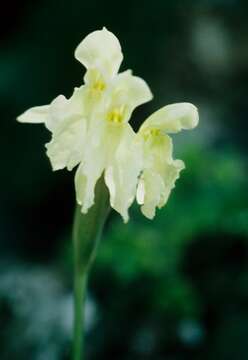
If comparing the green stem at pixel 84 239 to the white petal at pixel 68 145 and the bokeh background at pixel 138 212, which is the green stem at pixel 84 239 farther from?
the bokeh background at pixel 138 212

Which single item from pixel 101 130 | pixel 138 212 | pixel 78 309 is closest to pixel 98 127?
pixel 101 130

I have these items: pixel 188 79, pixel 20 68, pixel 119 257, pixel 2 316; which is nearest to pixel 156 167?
pixel 119 257

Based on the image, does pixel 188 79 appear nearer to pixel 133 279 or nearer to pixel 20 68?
pixel 20 68

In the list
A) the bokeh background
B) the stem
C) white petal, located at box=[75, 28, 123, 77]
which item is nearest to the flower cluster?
Result: white petal, located at box=[75, 28, 123, 77]

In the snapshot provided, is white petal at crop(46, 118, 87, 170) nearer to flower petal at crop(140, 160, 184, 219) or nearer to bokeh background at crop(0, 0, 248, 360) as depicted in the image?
flower petal at crop(140, 160, 184, 219)

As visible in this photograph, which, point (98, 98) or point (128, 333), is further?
point (128, 333)

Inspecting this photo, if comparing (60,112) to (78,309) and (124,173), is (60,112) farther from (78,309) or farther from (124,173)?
(78,309)
